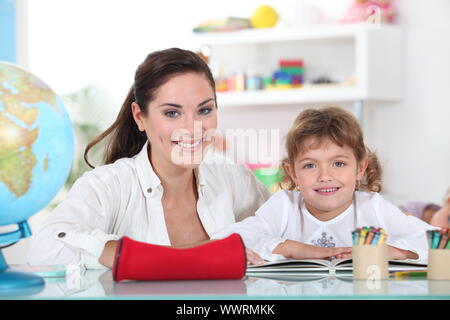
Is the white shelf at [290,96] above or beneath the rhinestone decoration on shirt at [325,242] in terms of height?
above

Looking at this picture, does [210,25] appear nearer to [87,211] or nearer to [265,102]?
[265,102]

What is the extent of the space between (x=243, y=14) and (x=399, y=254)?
4114 mm

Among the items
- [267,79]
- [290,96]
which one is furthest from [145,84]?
[267,79]

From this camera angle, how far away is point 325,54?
5379mm

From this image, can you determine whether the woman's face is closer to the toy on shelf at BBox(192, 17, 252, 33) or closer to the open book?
the open book

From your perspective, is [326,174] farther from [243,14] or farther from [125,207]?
[243,14]

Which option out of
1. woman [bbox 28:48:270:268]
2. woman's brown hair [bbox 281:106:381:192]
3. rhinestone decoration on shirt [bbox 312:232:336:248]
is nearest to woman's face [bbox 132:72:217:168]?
woman [bbox 28:48:270:268]

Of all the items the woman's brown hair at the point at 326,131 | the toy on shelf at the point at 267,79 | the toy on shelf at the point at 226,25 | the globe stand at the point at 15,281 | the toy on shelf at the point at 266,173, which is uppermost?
the toy on shelf at the point at 226,25

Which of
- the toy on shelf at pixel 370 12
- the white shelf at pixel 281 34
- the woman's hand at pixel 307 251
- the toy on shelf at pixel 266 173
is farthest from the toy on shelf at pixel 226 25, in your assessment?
the woman's hand at pixel 307 251

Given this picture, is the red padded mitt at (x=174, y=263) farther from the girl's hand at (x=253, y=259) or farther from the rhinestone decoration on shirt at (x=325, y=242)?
the rhinestone decoration on shirt at (x=325, y=242)

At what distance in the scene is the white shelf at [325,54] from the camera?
5.02 metres

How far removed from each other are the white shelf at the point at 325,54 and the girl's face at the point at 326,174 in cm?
289

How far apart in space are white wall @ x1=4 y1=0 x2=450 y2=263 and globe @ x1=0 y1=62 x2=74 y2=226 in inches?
132

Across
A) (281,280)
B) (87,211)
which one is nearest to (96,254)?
(87,211)
